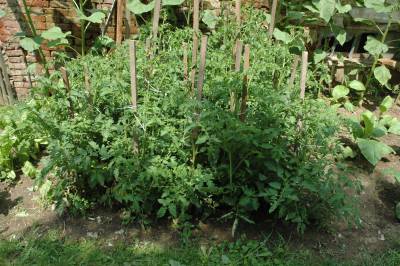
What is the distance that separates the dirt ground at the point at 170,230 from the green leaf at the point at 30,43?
1.59m

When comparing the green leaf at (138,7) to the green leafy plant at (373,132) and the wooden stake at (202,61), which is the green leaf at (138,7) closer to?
the wooden stake at (202,61)

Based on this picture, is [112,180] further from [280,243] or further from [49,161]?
[280,243]

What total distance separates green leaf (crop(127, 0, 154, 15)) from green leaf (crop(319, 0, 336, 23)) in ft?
6.64

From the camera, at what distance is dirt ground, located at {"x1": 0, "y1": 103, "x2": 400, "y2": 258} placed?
291 centimetres

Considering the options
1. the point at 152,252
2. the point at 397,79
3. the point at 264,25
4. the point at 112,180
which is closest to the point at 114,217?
the point at 112,180

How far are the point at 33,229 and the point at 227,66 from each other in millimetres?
2115

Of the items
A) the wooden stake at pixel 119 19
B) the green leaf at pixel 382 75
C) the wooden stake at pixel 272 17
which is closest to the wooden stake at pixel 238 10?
the wooden stake at pixel 272 17

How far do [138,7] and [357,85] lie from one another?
2.87 metres

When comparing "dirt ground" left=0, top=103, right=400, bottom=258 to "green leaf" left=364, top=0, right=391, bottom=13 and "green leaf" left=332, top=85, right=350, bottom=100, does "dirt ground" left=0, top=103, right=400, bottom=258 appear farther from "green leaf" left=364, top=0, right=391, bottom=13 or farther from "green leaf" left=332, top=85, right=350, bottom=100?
"green leaf" left=364, top=0, right=391, bottom=13

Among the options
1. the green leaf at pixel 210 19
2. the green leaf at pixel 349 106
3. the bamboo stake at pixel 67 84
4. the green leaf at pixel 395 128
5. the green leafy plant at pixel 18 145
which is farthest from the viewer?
the green leaf at pixel 349 106

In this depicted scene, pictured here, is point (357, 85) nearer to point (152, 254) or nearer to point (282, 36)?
point (282, 36)

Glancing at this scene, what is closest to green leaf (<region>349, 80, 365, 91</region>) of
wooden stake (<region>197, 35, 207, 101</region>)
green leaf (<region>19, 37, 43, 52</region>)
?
wooden stake (<region>197, 35, 207, 101</region>)

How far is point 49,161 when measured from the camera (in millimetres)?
2926

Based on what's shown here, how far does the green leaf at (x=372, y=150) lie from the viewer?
3.68 metres
